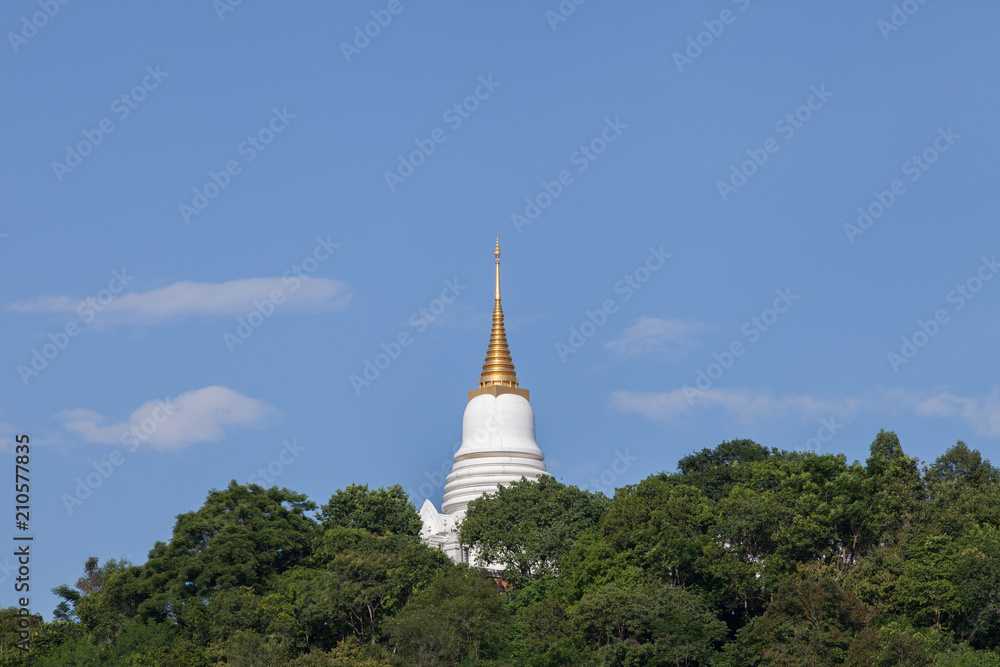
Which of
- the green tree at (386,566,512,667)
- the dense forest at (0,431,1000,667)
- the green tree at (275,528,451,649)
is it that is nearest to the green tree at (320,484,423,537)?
the dense forest at (0,431,1000,667)

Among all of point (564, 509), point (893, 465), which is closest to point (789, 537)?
point (893, 465)

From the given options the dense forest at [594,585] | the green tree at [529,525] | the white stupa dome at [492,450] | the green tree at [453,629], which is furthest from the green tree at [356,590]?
the white stupa dome at [492,450]

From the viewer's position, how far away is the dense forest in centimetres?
3834

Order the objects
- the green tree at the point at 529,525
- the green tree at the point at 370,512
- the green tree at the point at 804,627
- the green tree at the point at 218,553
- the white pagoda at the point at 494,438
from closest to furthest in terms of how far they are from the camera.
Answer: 1. the green tree at the point at 804,627
2. the green tree at the point at 218,553
3. the green tree at the point at 529,525
4. the green tree at the point at 370,512
5. the white pagoda at the point at 494,438

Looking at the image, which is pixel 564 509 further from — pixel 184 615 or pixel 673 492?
pixel 184 615

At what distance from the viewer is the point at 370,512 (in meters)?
49.2

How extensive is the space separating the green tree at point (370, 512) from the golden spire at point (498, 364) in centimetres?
1140

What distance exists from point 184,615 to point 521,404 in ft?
67.2

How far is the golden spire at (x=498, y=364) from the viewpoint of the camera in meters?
60.7

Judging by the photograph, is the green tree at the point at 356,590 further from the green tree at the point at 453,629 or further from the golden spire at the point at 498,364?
the golden spire at the point at 498,364

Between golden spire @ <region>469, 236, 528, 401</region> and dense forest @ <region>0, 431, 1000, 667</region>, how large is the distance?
12354mm

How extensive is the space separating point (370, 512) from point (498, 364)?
13263mm

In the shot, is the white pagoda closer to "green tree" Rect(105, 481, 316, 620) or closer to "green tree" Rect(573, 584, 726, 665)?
"green tree" Rect(105, 481, 316, 620)

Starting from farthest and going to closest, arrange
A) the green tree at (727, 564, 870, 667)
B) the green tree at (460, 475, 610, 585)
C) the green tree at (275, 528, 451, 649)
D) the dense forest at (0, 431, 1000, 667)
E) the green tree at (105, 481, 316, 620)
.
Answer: the green tree at (460, 475, 610, 585), the green tree at (105, 481, 316, 620), the green tree at (275, 528, 451, 649), the dense forest at (0, 431, 1000, 667), the green tree at (727, 564, 870, 667)
